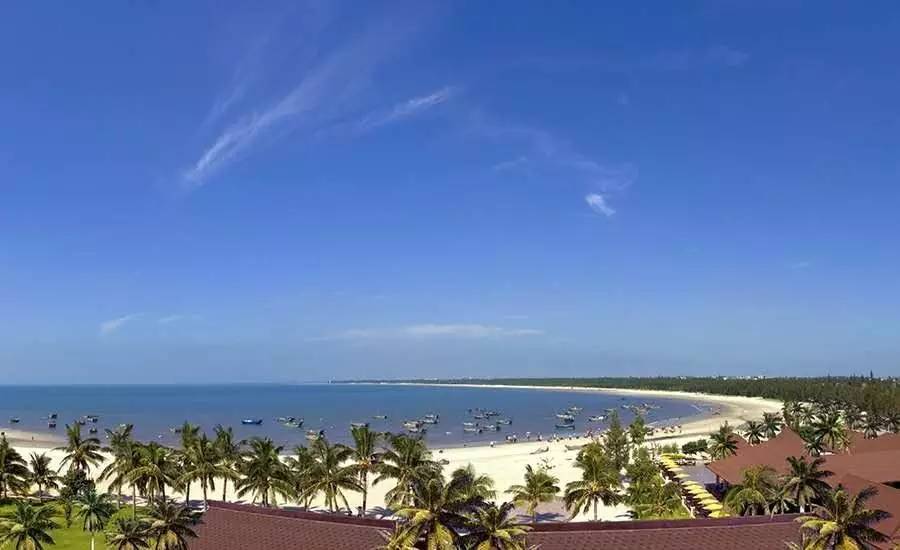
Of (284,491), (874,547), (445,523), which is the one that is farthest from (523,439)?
(445,523)

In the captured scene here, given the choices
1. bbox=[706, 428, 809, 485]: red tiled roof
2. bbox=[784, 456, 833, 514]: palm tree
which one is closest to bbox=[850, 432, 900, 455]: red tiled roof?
bbox=[706, 428, 809, 485]: red tiled roof

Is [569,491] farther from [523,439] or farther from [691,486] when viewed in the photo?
[523,439]

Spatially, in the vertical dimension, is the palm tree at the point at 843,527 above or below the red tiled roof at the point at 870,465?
above

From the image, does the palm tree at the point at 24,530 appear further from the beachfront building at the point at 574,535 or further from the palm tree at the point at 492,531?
the palm tree at the point at 492,531

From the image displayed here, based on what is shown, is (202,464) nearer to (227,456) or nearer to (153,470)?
(153,470)

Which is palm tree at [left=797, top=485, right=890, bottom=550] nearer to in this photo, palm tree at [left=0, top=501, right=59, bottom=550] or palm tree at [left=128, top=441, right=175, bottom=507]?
palm tree at [left=0, top=501, right=59, bottom=550]

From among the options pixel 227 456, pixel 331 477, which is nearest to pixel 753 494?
pixel 331 477

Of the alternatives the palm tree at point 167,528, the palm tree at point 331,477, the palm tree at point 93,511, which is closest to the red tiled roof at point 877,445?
the palm tree at point 331,477

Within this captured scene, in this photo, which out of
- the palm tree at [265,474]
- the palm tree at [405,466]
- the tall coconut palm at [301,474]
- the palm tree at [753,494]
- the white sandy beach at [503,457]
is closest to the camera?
the palm tree at [405,466]
